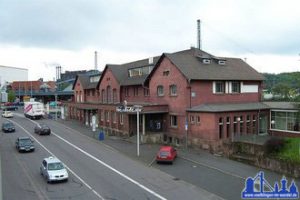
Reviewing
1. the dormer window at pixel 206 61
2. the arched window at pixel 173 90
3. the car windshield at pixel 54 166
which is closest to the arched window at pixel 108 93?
the arched window at pixel 173 90

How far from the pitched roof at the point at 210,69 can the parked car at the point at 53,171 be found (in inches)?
801

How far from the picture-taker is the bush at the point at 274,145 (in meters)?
34.9

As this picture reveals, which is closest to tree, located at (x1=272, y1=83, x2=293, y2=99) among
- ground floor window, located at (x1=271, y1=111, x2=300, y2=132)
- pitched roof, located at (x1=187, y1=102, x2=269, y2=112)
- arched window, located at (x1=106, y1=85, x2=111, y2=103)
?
ground floor window, located at (x1=271, y1=111, x2=300, y2=132)

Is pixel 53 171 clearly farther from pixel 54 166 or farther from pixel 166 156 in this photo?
pixel 166 156

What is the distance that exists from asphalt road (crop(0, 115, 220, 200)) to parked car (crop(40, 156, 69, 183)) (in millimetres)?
467

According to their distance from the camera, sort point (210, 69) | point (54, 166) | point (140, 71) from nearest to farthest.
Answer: point (54, 166) → point (210, 69) → point (140, 71)

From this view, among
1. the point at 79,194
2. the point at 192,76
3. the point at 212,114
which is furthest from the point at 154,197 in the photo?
the point at 192,76

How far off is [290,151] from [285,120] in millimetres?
10985

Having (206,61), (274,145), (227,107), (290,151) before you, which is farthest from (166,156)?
(206,61)

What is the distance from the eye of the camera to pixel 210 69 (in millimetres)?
46812

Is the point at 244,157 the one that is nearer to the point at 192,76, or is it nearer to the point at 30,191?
the point at 192,76

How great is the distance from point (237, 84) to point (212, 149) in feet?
38.0

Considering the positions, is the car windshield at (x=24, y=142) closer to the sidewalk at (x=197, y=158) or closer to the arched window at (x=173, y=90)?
the sidewalk at (x=197, y=158)

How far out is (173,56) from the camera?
155ft
